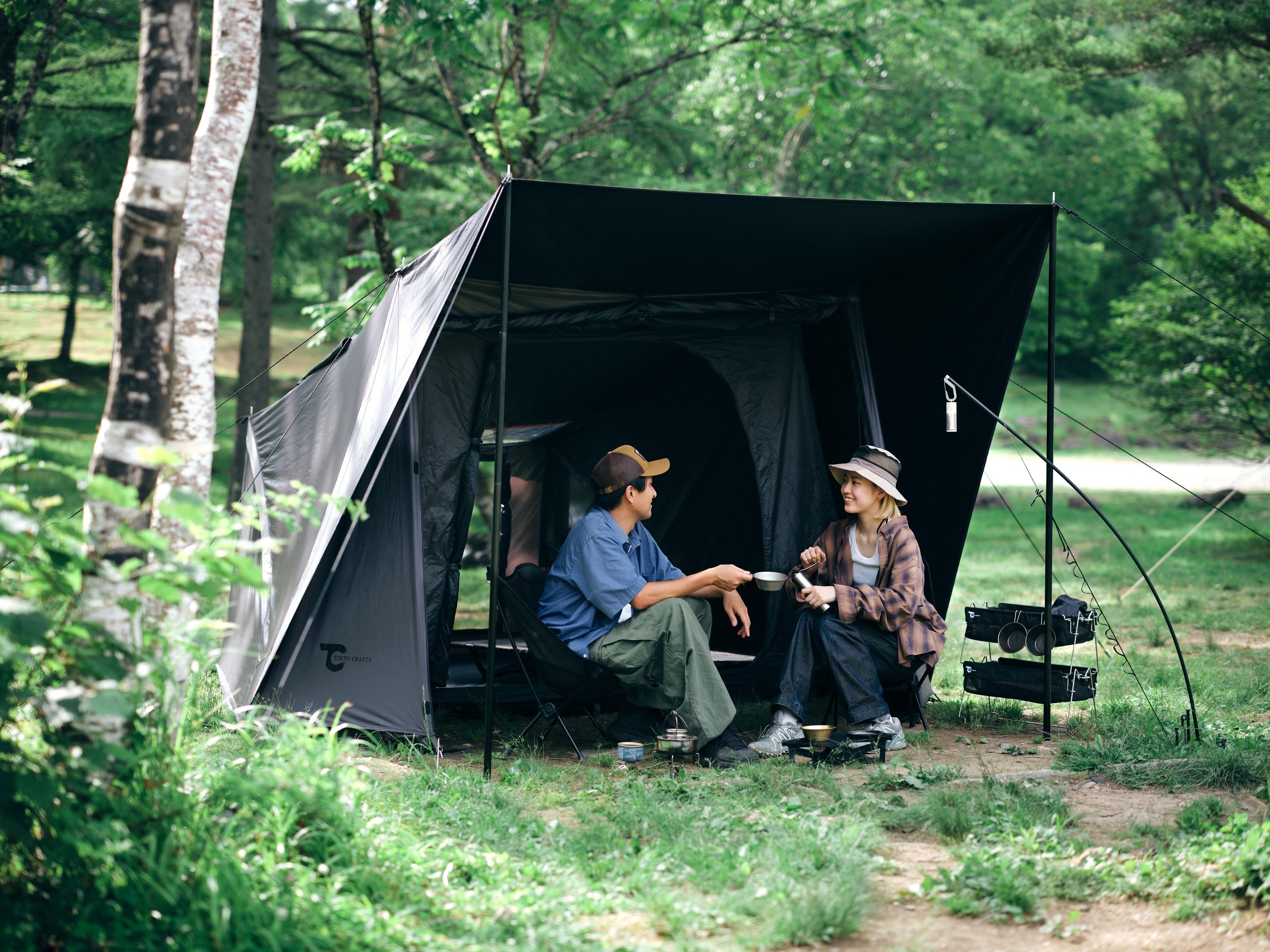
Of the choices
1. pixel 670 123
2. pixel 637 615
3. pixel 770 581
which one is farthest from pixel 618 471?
pixel 670 123

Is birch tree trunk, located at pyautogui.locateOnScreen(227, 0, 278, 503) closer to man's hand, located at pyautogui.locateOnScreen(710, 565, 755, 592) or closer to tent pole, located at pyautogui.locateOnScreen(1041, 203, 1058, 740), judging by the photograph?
man's hand, located at pyautogui.locateOnScreen(710, 565, 755, 592)

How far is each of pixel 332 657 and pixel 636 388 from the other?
2.52 meters

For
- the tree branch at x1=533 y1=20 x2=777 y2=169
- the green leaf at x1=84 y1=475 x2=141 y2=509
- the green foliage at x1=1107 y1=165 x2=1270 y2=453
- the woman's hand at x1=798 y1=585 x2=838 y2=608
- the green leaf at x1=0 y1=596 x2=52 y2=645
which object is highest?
the tree branch at x1=533 y1=20 x2=777 y2=169

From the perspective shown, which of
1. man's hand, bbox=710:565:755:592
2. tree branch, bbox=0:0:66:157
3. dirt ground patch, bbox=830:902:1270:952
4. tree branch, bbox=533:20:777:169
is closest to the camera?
dirt ground patch, bbox=830:902:1270:952

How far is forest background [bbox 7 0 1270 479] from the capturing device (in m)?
7.37

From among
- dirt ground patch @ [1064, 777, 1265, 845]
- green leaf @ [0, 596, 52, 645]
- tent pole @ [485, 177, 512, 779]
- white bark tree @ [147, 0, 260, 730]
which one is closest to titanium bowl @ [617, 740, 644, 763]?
tent pole @ [485, 177, 512, 779]

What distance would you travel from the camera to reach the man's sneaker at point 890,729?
4.02m

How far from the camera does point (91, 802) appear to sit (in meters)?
2.20

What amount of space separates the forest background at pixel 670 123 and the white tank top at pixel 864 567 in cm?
389

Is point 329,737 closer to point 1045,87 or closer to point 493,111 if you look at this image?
point 493,111

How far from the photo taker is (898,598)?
407cm

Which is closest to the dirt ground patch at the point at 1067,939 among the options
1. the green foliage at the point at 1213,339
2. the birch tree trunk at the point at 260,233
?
the birch tree trunk at the point at 260,233

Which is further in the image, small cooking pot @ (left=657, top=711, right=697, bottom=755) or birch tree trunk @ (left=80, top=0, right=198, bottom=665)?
small cooking pot @ (left=657, top=711, right=697, bottom=755)

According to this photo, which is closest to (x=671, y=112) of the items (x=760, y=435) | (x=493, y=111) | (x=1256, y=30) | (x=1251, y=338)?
(x=493, y=111)
